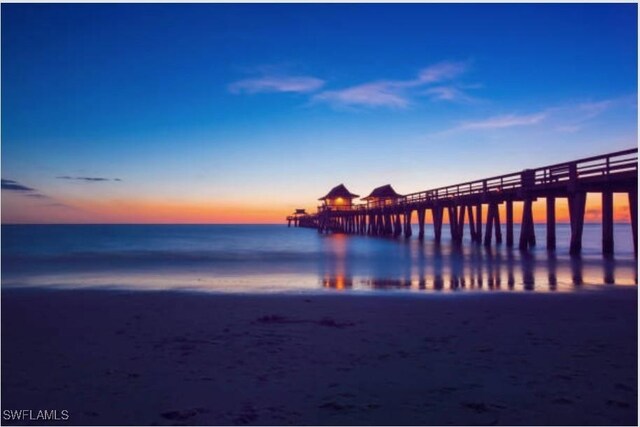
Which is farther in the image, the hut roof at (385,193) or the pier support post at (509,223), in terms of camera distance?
the hut roof at (385,193)

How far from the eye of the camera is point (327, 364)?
4.58 metres

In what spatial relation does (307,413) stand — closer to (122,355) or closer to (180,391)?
(180,391)

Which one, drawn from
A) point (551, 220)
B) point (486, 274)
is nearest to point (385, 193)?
point (551, 220)

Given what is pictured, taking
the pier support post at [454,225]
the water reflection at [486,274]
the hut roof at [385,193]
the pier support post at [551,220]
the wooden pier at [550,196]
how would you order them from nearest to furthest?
the water reflection at [486,274]
the wooden pier at [550,196]
the pier support post at [551,220]
the pier support post at [454,225]
the hut roof at [385,193]

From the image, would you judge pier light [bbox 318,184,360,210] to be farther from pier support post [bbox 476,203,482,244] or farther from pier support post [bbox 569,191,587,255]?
pier support post [bbox 569,191,587,255]

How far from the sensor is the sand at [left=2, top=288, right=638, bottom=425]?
351 cm

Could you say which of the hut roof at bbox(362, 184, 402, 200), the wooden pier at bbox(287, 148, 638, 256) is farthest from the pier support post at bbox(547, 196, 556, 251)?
the hut roof at bbox(362, 184, 402, 200)

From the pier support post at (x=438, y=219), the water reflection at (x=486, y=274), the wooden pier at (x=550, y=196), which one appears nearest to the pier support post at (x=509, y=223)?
the wooden pier at (x=550, y=196)

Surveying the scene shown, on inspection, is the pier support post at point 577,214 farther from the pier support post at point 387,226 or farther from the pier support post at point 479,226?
the pier support post at point 387,226

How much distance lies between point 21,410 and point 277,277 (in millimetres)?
10703

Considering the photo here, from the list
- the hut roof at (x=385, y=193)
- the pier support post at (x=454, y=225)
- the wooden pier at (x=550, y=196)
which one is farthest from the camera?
the hut roof at (x=385, y=193)

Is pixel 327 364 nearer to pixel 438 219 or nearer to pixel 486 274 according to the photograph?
pixel 486 274

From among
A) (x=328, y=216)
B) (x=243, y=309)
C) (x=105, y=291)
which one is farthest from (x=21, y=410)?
(x=328, y=216)

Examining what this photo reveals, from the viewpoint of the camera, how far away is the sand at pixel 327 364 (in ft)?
11.5
